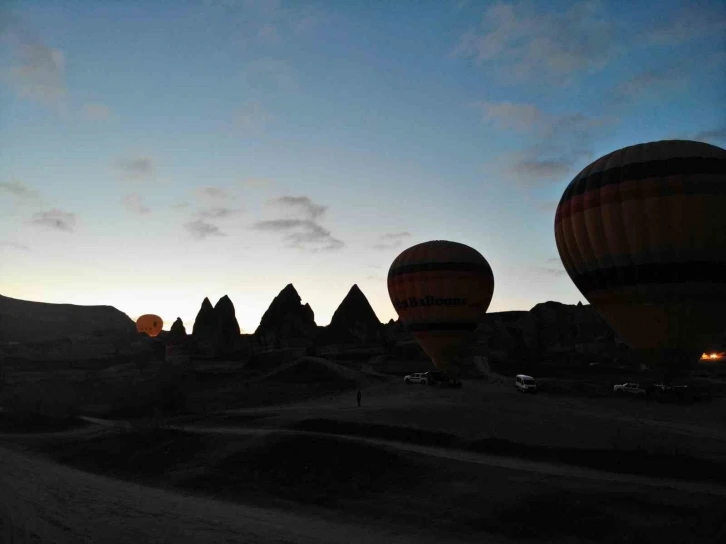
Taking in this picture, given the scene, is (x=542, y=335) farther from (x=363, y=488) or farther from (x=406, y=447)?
(x=363, y=488)

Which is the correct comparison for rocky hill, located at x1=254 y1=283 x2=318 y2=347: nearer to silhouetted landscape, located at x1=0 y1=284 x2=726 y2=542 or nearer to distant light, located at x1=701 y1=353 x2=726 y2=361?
silhouetted landscape, located at x1=0 y1=284 x2=726 y2=542

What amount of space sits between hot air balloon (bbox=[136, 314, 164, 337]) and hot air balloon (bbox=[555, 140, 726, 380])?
150242mm

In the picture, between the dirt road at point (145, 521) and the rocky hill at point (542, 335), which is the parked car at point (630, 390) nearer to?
the rocky hill at point (542, 335)

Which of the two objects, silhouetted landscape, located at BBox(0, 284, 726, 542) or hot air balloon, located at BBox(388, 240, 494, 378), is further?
hot air balloon, located at BBox(388, 240, 494, 378)

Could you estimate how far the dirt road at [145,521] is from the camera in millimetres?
15328

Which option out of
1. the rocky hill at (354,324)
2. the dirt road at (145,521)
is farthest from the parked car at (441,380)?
the rocky hill at (354,324)

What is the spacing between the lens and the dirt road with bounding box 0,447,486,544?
1533 centimetres

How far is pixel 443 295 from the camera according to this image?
45.7 m

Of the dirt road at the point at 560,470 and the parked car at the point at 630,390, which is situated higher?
the parked car at the point at 630,390

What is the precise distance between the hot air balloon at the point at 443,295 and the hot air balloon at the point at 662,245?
15092 millimetres

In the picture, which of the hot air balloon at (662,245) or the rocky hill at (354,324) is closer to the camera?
the hot air balloon at (662,245)

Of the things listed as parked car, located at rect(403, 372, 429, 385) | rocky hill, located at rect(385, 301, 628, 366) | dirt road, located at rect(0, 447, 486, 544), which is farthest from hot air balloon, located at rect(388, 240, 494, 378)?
rocky hill, located at rect(385, 301, 628, 366)

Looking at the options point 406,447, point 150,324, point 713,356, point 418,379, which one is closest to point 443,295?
point 418,379

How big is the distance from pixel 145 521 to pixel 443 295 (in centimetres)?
3238
